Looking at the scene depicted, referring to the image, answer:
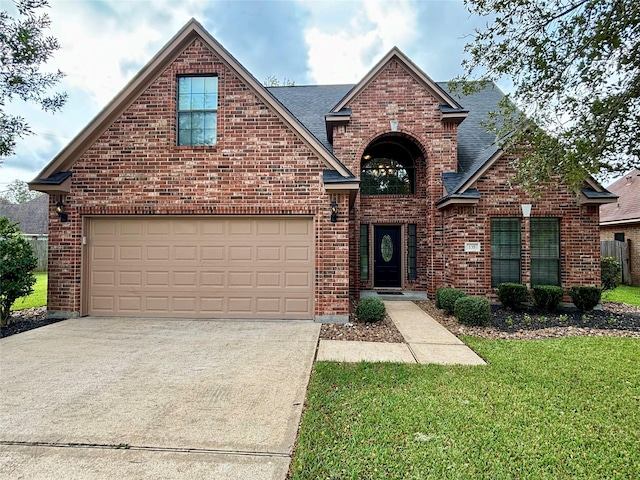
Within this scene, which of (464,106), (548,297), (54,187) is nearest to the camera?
(54,187)

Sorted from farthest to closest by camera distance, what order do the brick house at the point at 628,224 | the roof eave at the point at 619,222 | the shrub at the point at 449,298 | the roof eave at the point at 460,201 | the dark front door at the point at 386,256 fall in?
the brick house at the point at 628,224
the roof eave at the point at 619,222
the dark front door at the point at 386,256
the roof eave at the point at 460,201
the shrub at the point at 449,298

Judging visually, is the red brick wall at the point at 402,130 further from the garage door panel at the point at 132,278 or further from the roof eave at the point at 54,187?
the roof eave at the point at 54,187

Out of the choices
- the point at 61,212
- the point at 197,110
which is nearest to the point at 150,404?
the point at 61,212

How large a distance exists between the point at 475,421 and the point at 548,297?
6427 mm

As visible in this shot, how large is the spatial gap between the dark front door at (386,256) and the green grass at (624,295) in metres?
6.57

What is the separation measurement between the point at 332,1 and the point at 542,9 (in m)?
7.19

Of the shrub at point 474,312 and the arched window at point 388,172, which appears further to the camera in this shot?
the arched window at point 388,172

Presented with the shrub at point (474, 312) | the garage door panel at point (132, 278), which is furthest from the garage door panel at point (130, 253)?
the shrub at point (474, 312)

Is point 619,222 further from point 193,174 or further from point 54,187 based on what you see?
point 54,187

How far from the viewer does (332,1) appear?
9.73m

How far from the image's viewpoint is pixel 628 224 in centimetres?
1362

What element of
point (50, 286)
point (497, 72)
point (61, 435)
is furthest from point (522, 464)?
point (50, 286)

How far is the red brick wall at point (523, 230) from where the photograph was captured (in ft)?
27.9

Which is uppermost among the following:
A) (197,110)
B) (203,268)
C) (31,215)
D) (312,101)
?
(312,101)
